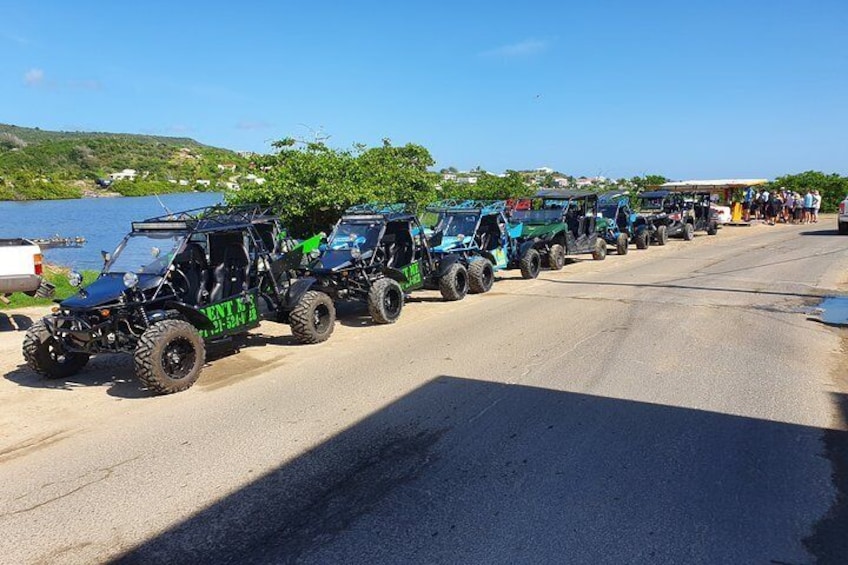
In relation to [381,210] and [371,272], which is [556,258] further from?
[371,272]

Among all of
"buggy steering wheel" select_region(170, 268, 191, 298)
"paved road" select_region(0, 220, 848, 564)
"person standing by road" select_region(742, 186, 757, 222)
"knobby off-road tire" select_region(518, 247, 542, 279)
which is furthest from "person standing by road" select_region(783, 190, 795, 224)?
"buggy steering wheel" select_region(170, 268, 191, 298)

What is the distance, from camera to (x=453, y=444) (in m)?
5.24

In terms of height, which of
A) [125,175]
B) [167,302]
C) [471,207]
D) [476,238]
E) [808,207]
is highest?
[125,175]

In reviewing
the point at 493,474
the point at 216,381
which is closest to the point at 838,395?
the point at 493,474

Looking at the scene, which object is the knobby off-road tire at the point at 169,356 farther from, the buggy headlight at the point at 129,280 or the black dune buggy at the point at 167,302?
the buggy headlight at the point at 129,280

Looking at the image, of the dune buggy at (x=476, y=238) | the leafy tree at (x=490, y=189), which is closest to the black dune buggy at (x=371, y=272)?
the dune buggy at (x=476, y=238)

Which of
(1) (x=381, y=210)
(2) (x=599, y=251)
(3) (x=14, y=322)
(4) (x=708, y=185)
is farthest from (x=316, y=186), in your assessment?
(4) (x=708, y=185)

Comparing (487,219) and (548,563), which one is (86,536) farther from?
(487,219)

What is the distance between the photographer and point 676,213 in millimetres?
26016

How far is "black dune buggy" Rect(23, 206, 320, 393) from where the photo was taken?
6.91 m

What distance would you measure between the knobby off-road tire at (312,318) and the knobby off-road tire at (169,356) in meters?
1.87

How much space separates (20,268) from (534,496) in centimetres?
942

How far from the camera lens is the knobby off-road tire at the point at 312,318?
8.98 metres

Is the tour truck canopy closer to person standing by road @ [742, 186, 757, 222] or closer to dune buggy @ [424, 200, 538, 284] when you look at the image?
person standing by road @ [742, 186, 757, 222]
